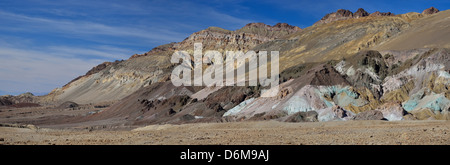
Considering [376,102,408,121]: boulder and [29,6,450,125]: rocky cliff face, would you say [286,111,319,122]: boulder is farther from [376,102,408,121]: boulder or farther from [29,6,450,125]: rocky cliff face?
[376,102,408,121]: boulder

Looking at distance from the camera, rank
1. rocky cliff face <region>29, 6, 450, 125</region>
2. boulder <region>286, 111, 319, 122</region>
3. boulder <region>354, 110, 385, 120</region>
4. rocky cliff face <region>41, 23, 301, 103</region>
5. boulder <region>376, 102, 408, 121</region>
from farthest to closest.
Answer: rocky cliff face <region>41, 23, 301, 103</region> → rocky cliff face <region>29, 6, 450, 125</region> → boulder <region>286, 111, 319, 122</region> → boulder <region>354, 110, 385, 120</region> → boulder <region>376, 102, 408, 121</region>

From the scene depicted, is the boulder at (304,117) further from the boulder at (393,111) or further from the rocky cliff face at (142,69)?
the rocky cliff face at (142,69)

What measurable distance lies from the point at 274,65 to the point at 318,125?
2214 inches

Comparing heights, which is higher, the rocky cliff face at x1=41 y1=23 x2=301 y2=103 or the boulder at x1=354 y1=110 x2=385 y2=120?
the rocky cliff face at x1=41 y1=23 x2=301 y2=103

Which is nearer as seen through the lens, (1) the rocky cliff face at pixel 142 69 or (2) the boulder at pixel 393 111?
(2) the boulder at pixel 393 111

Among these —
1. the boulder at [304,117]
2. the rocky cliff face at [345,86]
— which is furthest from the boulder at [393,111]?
the boulder at [304,117]

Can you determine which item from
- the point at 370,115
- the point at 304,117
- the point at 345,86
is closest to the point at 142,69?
the point at 345,86

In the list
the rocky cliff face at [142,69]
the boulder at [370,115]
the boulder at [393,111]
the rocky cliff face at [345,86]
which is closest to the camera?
the boulder at [393,111]

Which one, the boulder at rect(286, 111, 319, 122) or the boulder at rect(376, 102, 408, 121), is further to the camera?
the boulder at rect(286, 111, 319, 122)

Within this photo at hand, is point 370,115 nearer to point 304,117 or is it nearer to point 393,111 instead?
point 393,111

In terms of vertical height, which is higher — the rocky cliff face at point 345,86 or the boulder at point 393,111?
the rocky cliff face at point 345,86

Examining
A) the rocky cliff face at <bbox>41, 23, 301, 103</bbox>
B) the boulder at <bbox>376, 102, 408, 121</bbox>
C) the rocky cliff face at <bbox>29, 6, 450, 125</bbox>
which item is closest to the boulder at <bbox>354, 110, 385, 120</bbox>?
the rocky cliff face at <bbox>29, 6, 450, 125</bbox>

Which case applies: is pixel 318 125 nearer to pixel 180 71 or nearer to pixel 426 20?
pixel 426 20
